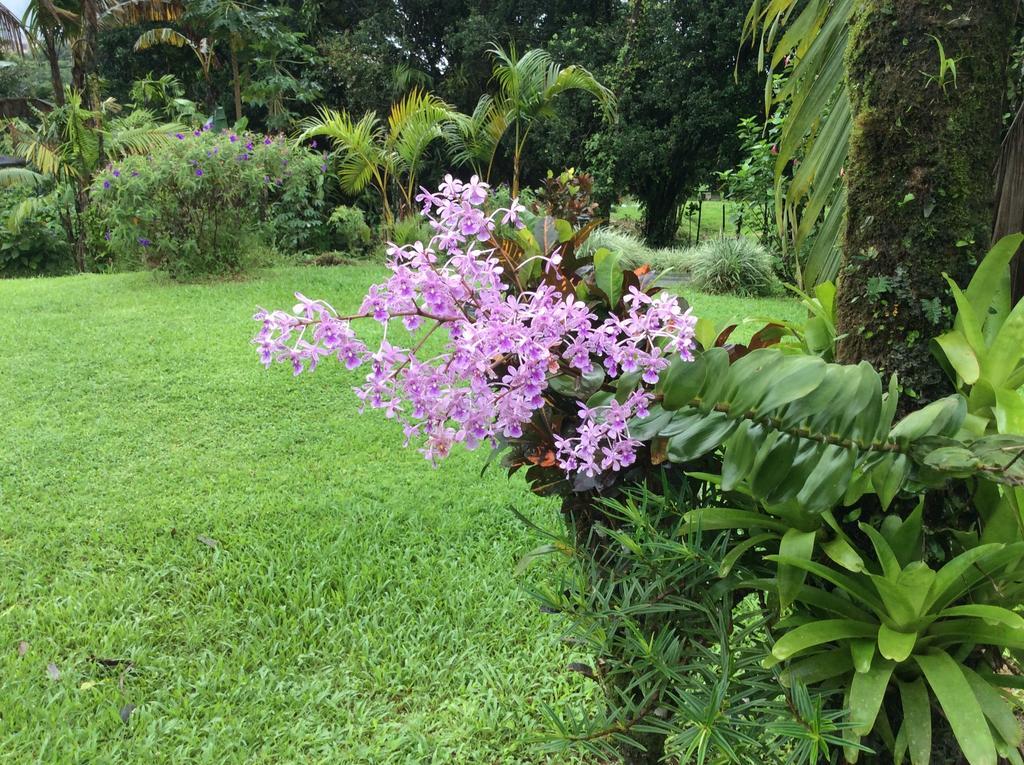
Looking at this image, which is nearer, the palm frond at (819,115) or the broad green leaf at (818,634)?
the broad green leaf at (818,634)

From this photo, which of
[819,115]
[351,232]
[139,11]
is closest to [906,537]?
[819,115]

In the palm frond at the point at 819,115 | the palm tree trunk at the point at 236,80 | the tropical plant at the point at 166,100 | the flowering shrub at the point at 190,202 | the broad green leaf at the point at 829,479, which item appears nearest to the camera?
the broad green leaf at the point at 829,479

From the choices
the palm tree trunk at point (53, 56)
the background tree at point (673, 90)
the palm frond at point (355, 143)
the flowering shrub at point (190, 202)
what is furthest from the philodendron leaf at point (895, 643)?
the palm tree trunk at point (53, 56)

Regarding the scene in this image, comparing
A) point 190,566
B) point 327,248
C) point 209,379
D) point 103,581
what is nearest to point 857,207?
point 190,566

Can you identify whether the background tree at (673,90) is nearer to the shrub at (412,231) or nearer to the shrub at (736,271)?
the shrub at (736,271)

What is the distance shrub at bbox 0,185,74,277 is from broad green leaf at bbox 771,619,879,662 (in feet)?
44.8

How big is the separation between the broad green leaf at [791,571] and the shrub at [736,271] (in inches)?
295

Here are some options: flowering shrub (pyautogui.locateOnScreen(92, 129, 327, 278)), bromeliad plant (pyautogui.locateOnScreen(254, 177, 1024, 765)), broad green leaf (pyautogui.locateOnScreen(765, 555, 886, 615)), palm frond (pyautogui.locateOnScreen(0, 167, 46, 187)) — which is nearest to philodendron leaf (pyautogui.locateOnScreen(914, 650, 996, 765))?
bromeliad plant (pyautogui.locateOnScreen(254, 177, 1024, 765))

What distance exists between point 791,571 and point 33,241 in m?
14.0

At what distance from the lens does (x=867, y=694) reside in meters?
1.15

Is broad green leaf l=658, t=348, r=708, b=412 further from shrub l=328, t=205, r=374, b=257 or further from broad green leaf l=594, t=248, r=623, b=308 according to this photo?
shrub l=328, t=205, r=374, b=257

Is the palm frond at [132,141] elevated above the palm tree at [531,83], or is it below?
below

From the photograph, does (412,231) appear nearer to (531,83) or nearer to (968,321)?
(531,83)

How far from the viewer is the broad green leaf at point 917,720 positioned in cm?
114
